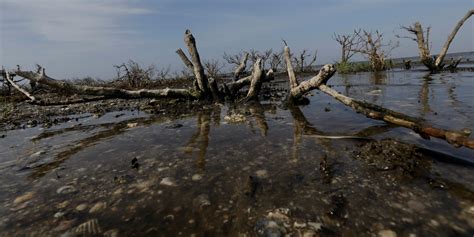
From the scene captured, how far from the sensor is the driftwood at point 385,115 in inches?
158

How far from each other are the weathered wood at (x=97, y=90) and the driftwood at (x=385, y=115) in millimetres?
3782

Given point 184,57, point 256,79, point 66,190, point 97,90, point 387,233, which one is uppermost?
point 184,57

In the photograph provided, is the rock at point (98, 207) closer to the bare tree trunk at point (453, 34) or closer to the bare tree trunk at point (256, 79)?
the bare tree trunk at point (256, 79)

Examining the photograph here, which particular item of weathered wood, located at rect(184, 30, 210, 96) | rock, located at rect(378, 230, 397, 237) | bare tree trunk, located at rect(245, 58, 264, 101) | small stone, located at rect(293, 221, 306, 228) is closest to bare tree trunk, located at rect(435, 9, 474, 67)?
bare tree trunk, located at rect(245, 58, 264, 101)

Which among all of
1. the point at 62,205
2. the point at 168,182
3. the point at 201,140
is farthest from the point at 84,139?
the point at 168,182

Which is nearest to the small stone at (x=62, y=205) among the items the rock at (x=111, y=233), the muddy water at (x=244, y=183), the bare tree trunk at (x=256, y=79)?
the muddy water at (x=244, y=183)

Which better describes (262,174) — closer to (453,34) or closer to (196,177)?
(196,177)

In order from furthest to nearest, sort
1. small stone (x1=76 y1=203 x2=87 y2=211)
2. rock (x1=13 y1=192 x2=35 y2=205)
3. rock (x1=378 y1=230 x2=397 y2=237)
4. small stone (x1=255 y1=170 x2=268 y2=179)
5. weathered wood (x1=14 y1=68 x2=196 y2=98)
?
weathered wood (x1=14 y1=68 x2=196 y2=98), small stone (x1=255 y1=170 x2=268 y2=179), rock (x1=13 y1=192 x2=35 y2=205), small stone (x1=76 y1=203 x2=87 y2=211), rock (x1=378 y1=230 x2=397 y2=237)

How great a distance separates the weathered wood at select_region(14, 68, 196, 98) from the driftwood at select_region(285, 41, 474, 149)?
3782 mm

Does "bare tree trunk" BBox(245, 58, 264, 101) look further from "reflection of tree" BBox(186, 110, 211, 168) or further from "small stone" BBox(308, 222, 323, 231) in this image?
"small stone" BBox(308, 222, 323, 231)

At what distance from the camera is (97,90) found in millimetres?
9312

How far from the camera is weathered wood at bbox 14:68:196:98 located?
834 cm

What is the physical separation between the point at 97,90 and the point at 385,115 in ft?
24.8

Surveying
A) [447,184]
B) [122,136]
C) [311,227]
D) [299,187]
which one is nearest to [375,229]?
[311,227]
